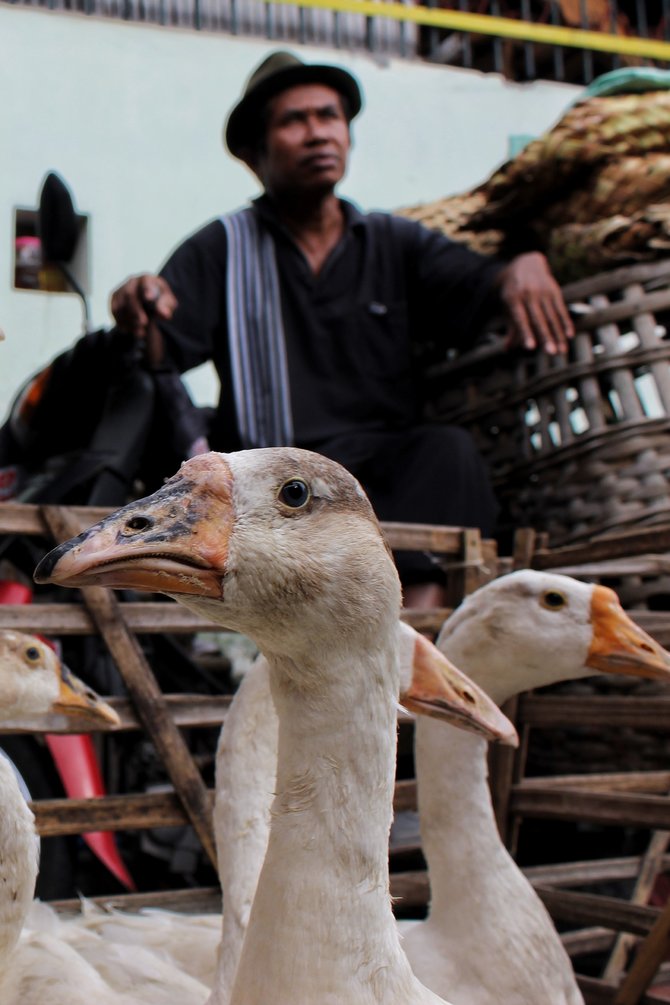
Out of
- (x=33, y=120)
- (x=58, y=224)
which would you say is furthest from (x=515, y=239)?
(x=33, y=120)

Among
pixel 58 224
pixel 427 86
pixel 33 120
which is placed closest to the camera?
pixel 58 224

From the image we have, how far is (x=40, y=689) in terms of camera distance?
6.27 ft

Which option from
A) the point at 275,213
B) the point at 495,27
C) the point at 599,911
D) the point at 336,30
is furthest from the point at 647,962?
the point at 336,30

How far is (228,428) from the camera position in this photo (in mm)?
2896

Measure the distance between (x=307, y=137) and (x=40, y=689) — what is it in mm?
1707

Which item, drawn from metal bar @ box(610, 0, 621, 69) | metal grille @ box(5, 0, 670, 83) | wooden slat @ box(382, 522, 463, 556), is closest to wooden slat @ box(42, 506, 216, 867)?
wooden slat @ box(382, 522, 463, 556)

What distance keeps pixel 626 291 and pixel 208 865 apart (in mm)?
1514

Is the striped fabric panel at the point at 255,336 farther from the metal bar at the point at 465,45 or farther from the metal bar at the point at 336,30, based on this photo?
the metal bar at the point at 465,45

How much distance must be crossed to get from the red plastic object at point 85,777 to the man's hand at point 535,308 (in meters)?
1.26

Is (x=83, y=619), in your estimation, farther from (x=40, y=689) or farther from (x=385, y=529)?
(x=385, y=529)

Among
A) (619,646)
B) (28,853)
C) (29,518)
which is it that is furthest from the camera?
(29,518)

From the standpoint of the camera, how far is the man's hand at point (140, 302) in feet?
8.44

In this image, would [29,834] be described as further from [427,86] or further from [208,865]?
[427,86]

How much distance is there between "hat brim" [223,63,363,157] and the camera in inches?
118
